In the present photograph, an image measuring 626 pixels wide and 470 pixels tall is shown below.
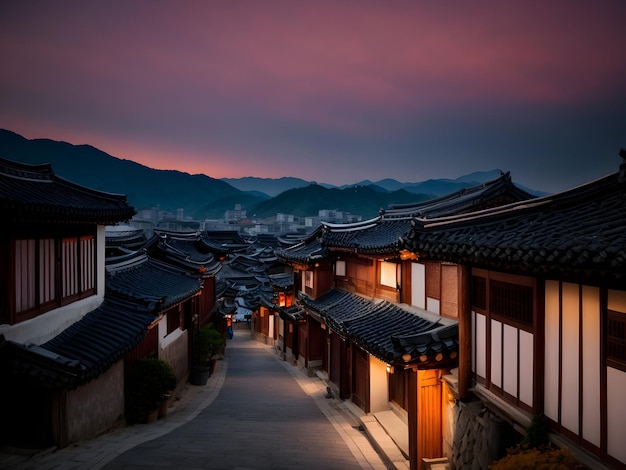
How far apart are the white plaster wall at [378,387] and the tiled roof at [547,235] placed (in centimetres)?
834

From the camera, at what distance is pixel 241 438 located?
13.1 meters

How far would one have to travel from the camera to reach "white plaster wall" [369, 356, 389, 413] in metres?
16.5

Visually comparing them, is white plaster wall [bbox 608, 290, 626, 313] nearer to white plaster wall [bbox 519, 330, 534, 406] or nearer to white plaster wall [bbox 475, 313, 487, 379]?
white plaster wall [bbox 519, 330, 534, 406]

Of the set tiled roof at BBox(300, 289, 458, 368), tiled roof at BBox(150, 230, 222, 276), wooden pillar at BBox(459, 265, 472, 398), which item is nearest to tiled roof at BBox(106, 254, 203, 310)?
tiled roof at BBox(150, 230, 222, 276)

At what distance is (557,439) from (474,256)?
10.7ft

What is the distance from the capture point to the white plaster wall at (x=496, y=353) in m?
8.90

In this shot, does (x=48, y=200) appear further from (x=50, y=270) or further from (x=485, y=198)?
(x=485, y=198)

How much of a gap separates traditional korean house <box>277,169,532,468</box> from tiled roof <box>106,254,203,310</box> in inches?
256

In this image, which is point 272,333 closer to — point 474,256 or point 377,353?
point 377,353

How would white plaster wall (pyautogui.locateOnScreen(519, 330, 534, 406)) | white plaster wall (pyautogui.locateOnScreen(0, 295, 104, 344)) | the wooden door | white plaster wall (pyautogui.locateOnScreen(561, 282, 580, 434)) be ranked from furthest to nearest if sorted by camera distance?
the wooden door
white plaster wall (pyautogui.locateOnScreen(0, 295, 104, 344))
white plaster wall (pyautogui.locateOnScreen(519, 330, 534, 406))
white plaster wall (pyautogui.locateOnScreen(561, 282, 580, 434))

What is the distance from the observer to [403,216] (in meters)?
20.6

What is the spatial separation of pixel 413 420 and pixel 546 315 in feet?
18.0

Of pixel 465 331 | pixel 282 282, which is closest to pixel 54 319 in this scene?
pixel 465 331

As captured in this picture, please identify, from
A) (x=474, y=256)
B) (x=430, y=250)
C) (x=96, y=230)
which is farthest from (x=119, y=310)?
(x=474, y=256)
